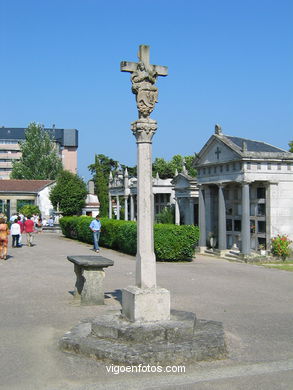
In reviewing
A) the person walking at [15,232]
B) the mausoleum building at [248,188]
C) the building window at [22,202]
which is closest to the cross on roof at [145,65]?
the mausoleum building at [248,188]

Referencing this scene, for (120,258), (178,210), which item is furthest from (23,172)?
(120,258)

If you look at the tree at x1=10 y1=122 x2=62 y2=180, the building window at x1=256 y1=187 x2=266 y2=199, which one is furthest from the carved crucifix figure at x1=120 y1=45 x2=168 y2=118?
the tree at x1=10 y1=122 x2=62 y2=180

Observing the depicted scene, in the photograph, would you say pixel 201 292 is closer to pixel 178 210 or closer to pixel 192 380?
pixel 192 380

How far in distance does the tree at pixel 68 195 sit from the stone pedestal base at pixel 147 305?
31.6 meters

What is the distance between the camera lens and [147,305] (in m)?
6.40

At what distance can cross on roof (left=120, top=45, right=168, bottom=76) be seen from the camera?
6785 mm

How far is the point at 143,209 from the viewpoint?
6719mm

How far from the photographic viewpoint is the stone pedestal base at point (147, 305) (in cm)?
635

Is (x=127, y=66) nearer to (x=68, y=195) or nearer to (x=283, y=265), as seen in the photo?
(x=283, y=265)

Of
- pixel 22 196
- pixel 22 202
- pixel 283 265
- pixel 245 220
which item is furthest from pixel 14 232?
pixel 22 202

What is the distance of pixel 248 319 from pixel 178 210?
18171 millimetres

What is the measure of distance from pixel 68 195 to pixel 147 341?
32438 mm

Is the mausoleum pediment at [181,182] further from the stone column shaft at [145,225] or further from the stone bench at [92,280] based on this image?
the stone column shaft at [145,225]

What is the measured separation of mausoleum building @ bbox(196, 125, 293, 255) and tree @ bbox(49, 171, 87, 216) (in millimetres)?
19901
